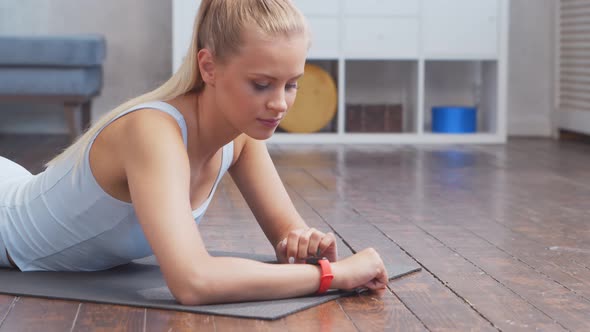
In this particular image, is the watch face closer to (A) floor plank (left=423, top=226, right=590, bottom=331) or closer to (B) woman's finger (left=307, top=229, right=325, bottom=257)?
(B) woman's finger (left=307, top=229, right=325, bottom=257)

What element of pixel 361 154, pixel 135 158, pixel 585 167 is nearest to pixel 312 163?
pixel 361 154

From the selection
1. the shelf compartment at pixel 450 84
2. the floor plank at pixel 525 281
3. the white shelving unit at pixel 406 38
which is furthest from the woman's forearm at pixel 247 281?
the shelf compartment at pixel 450 84

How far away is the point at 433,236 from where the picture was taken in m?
2.40

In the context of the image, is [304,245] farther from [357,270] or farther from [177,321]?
[177,321]

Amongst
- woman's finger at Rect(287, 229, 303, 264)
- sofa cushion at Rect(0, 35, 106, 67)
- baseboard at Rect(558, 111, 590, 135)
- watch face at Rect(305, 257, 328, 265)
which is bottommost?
watch face at Rect(305, 257, 328, 265)

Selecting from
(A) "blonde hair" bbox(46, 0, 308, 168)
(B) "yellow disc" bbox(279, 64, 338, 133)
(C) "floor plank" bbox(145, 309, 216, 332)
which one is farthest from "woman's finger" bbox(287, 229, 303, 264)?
(B) "yellow disc" bbox(279, 64, 338, 133)

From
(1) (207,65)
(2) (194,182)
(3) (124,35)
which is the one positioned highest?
(3) (124,35)

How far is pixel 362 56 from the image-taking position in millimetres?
5258

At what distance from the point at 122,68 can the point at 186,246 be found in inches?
171

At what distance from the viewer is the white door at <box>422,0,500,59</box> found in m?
5.24

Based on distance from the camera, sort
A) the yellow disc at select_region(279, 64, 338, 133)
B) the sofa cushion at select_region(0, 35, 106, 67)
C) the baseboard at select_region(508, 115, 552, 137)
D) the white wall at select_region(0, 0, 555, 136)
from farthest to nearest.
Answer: the baseboard at select_region(508, 115, 552, 137) < the white wall at select_region(0, 0, 555, 136) < the yellow disc at select_region(279, 64, 338, 133) < the sofa cushion at select_region(0, 35, 106, 67)

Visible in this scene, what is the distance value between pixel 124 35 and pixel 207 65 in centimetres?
423

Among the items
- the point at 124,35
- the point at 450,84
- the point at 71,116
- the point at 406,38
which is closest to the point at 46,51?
the point at 71,116

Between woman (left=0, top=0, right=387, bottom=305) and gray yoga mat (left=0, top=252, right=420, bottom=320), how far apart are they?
0.02 m
